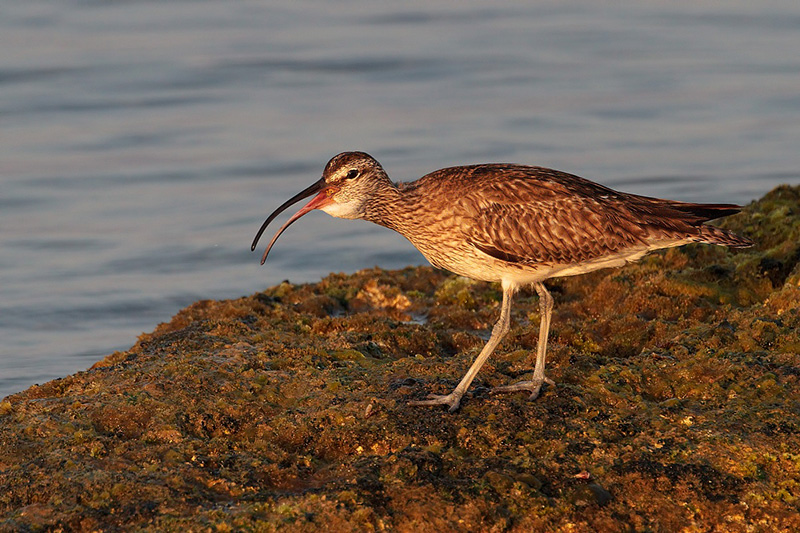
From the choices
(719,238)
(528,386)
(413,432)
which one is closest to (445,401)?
(413,432)

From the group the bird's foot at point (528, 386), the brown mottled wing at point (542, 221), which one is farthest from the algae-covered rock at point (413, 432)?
the brown mottled wing at point (542, 221)

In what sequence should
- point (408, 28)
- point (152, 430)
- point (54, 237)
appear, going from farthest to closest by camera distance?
point (408, 28) → point (54, 237) → point (152, 430)

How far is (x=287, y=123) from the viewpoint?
75.8 feet

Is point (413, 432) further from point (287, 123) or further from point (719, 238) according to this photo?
point (287, 123)

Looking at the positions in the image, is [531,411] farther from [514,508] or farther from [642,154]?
[642,154]

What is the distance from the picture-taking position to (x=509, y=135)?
22188mm

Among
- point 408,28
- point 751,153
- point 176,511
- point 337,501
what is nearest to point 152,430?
point 176,511

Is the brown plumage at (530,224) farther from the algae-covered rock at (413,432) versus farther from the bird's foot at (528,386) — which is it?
the algae-covered rock at (413,432)

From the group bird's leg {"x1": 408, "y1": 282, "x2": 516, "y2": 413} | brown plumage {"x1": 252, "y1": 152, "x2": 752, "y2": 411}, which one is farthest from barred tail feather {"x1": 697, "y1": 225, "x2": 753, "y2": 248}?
bird's leg {"x1": 408, "y1": 282, "x2": 516, "y2": 413}

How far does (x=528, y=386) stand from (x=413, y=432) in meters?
1.29

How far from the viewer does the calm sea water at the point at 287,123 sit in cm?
→ 1789

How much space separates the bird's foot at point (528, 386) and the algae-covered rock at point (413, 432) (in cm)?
9

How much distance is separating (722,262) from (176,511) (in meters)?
8.19

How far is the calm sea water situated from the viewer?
17891mm
